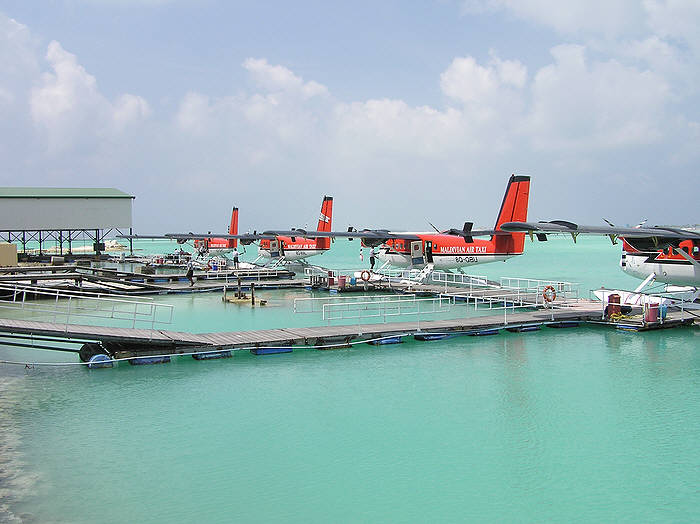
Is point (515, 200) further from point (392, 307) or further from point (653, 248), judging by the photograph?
point (653, 248)

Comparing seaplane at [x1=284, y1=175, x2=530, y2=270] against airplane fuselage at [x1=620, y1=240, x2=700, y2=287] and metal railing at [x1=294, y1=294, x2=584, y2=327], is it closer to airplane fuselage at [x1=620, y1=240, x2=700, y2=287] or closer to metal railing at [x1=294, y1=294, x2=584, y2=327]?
metal railing at [x1=294, y1=294, x2=584, y2=327]

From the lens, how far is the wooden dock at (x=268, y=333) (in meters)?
14.2

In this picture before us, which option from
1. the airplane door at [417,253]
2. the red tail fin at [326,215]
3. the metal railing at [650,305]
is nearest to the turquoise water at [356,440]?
the metal railing at [650,305]

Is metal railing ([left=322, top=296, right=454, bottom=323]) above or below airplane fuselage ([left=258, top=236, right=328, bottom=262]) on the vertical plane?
below

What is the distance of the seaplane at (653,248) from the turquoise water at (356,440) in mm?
4046

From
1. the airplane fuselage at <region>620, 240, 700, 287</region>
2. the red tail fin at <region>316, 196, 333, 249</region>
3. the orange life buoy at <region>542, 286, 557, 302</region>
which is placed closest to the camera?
the airplane fuselage at <region>620, 240, 700, 287</region>

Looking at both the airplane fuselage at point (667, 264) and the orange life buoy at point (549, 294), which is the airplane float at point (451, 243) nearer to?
the orange life buoy at point (549, 294)

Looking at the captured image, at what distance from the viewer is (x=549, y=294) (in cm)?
2317

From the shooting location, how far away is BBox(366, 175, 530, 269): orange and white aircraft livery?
28.3 meters

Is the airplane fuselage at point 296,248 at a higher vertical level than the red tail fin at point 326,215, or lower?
lower

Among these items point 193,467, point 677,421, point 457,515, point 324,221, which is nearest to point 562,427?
point 677,421

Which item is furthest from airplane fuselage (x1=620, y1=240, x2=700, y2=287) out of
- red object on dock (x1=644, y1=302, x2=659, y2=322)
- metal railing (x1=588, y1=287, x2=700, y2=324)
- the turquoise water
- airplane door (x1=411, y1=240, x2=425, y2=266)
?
airplane door (x1=411, y1=240, x2=425, y2=266)

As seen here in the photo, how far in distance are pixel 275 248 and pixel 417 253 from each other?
14.6m

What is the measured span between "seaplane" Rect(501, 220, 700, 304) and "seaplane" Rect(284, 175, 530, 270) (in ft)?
22.7
